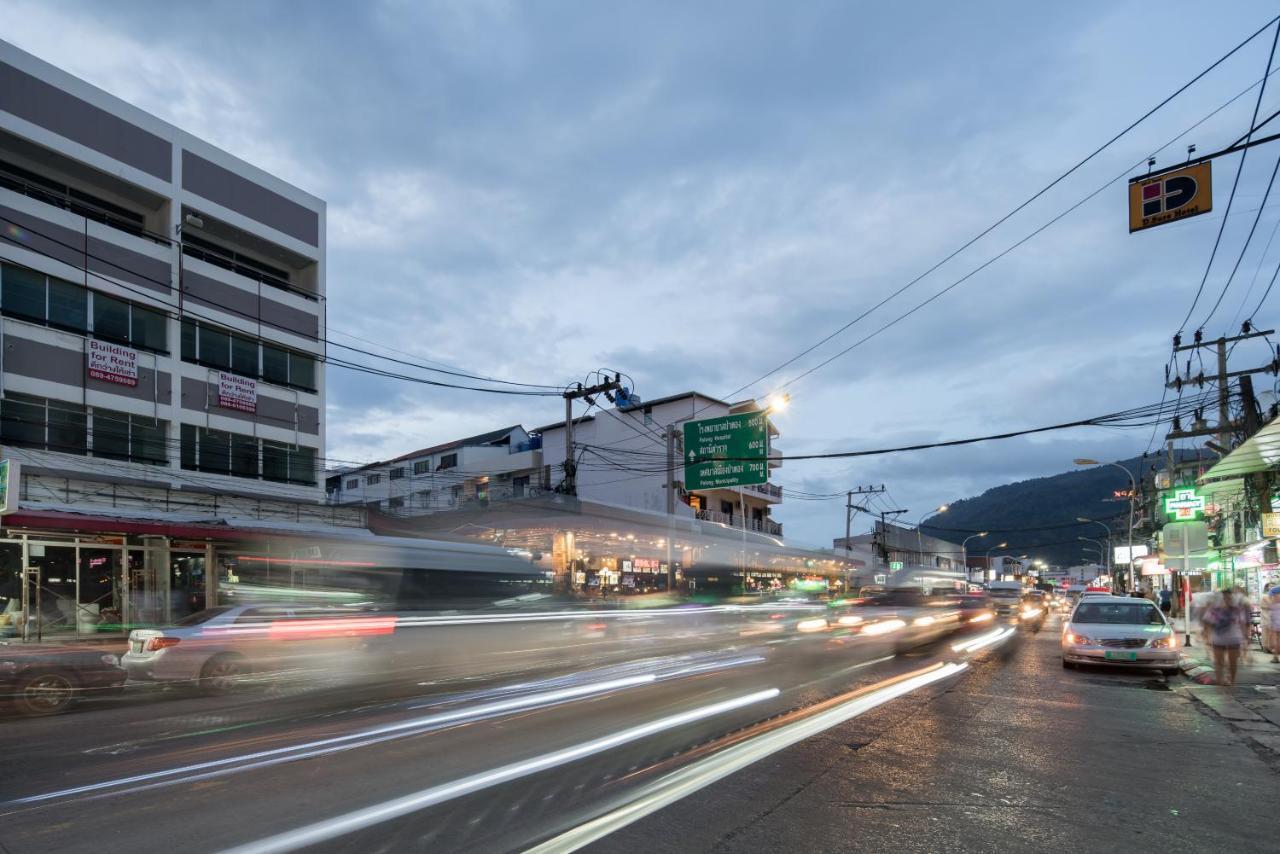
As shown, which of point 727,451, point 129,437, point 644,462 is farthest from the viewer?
point 644,462

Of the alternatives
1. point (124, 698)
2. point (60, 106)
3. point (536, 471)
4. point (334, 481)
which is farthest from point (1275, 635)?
point (334, 481)

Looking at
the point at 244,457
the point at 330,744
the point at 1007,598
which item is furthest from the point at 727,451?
the point at 1007,598

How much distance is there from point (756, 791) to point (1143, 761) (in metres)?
4.04

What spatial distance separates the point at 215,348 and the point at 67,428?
5981 mm

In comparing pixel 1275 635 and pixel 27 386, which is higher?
pixel 27 386

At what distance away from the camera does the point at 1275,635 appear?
58.5ft

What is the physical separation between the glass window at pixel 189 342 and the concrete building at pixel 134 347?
62mm

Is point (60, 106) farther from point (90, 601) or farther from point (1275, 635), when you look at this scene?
point (1275, 635)

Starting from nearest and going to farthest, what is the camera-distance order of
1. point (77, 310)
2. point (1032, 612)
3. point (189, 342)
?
point (77, 310) < point (189, 342) < point (1032, 612)

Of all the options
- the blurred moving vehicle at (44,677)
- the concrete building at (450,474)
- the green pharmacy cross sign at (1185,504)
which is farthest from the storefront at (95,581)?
the green pharmacy cross sign at (1185,504)

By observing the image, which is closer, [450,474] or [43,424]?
[43,424]

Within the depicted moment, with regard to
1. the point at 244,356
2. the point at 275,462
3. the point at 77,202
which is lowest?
the point at 275,462

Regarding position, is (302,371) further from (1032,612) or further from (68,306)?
(1032,612)

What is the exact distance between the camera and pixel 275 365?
3266 centimetres
